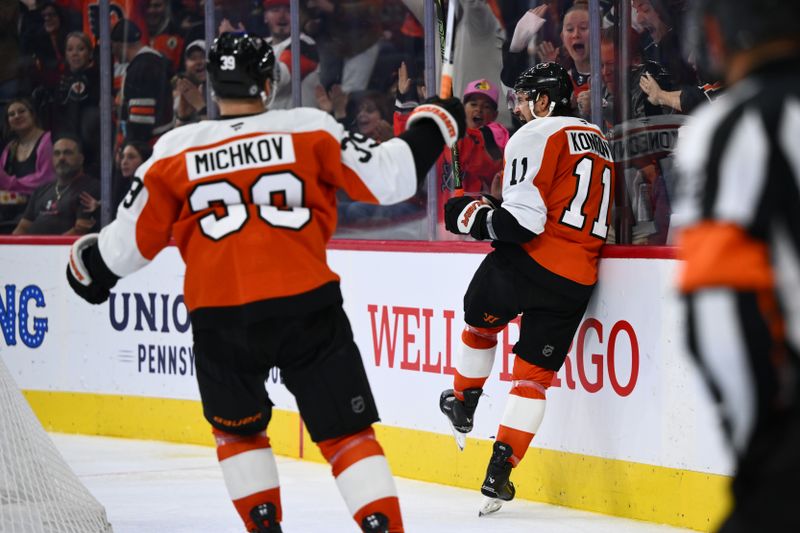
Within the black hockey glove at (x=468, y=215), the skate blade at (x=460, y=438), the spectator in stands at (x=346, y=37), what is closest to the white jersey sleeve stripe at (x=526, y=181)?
the black hockey glove at (x=468, y=215)

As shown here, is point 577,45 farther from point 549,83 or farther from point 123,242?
point 123,242

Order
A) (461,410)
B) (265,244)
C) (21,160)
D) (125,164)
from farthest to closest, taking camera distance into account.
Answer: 1. (21,160)
2. (125,164)
3. (461,410)
4. (265,244)

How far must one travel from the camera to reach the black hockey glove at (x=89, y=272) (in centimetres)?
310

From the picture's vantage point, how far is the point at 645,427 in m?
4.17

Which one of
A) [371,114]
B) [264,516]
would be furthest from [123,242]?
→ [371,114]

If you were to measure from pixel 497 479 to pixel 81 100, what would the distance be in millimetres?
3447

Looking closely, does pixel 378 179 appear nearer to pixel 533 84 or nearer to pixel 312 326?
pixel 312 326

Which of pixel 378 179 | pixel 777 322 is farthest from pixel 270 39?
pixel 777 322

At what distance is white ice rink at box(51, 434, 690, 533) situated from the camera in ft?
13.8

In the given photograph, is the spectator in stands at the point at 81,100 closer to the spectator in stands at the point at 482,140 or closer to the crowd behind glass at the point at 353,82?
the crowd behind glass at the point at 353,82

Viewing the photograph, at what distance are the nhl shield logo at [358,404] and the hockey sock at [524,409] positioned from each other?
1423 mm

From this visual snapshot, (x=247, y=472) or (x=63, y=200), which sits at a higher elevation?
(x=63, y=200)

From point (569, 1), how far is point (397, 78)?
40.0 inches

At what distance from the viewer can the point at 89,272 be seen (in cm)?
312
